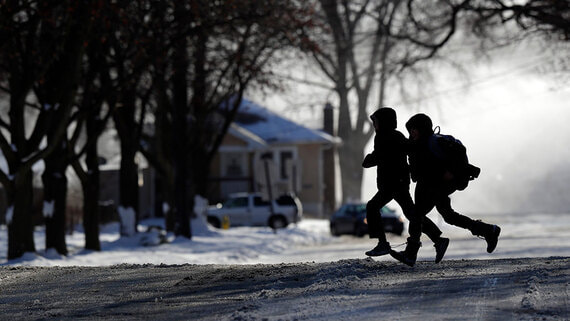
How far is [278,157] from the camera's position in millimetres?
A: 59094

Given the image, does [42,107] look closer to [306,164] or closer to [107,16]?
[107,16]

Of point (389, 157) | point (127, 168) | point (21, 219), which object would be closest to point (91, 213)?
point (127, 168)

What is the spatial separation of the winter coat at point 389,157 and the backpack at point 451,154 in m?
0.34

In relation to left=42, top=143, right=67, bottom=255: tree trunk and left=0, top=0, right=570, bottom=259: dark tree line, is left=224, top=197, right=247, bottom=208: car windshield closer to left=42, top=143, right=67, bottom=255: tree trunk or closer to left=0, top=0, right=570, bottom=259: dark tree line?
left=0, top=0, right=570, bottom=259: dark tree line

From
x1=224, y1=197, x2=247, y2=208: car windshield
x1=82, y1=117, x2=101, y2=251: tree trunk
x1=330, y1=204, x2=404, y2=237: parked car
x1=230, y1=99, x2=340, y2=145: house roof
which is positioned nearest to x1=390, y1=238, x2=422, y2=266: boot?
x1=82, y1=117, x2=101, y2=251: tree trunk

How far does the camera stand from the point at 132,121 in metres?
29.7

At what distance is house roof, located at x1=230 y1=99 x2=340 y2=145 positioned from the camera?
192ft

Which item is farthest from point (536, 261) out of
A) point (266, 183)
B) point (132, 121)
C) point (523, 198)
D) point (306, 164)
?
point (523, 198)

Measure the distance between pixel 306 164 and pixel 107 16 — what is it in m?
38.7

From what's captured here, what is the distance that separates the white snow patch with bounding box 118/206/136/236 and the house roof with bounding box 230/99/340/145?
26242 millimetres

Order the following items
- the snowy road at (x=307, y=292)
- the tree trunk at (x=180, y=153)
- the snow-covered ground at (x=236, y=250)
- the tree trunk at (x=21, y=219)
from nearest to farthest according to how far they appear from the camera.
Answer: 1. the snowy road at (x=307, y=292)
2. the tree trunk at (x=21, y=219)
3. the snow-covered ground at (x=236, y=250)
4. the tree trunk at (x=180, y=153)

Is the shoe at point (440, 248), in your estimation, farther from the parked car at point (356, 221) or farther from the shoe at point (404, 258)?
the parked car at point (356, 221)

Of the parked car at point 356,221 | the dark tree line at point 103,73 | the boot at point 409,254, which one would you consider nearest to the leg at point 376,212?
the boot at point 409,254

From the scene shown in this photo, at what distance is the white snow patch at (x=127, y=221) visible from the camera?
29.4 m
